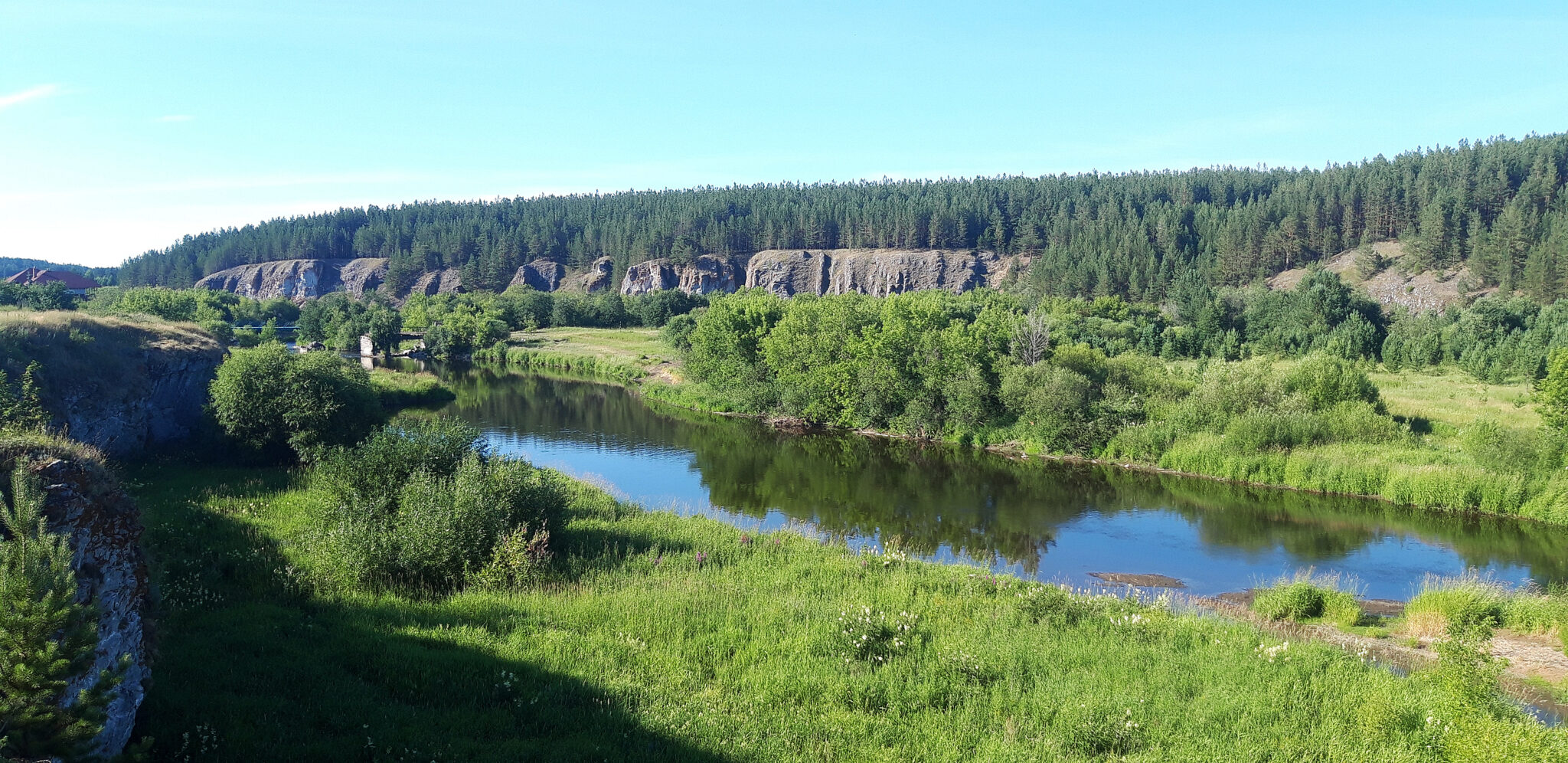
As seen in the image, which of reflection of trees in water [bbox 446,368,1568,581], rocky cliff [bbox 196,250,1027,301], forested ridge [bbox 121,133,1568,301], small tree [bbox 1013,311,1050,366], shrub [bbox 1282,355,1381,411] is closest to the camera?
reflection of trees in water [bbox 446,368,1568,581]

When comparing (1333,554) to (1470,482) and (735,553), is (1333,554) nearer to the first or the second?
→ (1470,482)

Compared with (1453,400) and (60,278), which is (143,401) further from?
(60,278)

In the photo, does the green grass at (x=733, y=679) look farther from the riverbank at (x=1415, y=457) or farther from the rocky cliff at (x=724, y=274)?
the rocky cliff at (x=724, y=274)

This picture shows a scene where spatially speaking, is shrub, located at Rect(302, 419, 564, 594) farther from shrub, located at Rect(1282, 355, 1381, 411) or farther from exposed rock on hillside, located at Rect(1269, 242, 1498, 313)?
exposed rock on hillside, located at Rect(1269, 242, 1498, 313)

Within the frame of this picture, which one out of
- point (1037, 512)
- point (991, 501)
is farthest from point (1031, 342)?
point (1037, 512)

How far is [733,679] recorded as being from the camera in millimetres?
11773

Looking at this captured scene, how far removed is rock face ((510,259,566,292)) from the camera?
15300 centimetres

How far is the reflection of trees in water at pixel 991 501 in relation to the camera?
2639cm

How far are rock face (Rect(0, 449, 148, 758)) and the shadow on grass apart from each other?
854 mm

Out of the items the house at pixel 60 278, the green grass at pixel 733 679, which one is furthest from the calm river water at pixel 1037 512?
the house at pixel 60 278

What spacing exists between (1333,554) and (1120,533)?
236 inches

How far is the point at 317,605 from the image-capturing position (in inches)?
533

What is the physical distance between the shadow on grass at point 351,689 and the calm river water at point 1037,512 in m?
14.4

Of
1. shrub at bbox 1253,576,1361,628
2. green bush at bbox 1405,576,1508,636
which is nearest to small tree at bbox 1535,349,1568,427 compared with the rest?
Answer: green bush at bbox 1405,576,1508,636
